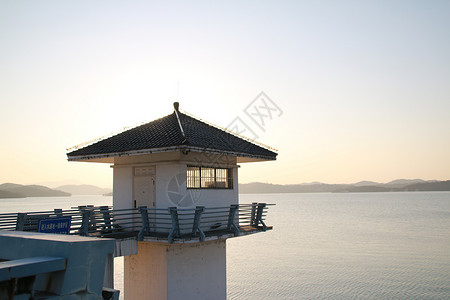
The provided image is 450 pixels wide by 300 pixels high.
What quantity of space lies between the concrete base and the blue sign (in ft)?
12.3

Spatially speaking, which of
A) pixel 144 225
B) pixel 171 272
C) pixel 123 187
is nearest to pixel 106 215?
pixel 123 187

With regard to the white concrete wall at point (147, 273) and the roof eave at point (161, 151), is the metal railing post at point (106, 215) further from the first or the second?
the roof eave at point (161, 151)

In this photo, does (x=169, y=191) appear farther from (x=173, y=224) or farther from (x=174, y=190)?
(x=173, y=224)

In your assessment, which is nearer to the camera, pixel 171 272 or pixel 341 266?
pixel 171 272

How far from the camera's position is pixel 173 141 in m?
14.0

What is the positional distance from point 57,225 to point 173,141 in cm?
457

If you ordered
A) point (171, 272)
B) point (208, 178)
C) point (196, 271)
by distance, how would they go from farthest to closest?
point (208, 178)
point (196, 271)
point (171, 272)

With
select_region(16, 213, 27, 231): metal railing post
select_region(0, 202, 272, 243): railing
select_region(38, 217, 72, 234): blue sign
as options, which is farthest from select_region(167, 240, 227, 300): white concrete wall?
select_region(16, 213, 27, 231): metal railing post

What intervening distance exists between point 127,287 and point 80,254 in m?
11.5

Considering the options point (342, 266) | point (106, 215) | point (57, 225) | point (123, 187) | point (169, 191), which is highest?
point (123, 187)

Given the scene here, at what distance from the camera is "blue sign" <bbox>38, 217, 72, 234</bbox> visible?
11281 mm

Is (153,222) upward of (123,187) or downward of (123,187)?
downward

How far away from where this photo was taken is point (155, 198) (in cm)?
1541

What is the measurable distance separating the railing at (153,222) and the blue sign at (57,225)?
0.23m
